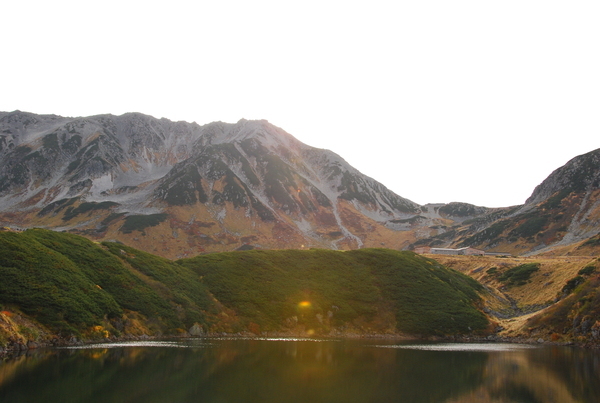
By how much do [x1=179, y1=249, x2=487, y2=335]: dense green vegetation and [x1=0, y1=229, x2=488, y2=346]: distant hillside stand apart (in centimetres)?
21

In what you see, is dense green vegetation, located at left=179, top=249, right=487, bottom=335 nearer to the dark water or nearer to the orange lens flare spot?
the orange lens flare spot

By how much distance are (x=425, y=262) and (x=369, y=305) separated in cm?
2893

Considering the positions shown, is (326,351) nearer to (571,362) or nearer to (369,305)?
(571,362)

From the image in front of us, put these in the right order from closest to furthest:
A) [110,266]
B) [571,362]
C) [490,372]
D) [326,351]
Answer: [490,372]
[571,362]
[326,351]
[110,266]

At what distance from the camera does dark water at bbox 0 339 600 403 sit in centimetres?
2678

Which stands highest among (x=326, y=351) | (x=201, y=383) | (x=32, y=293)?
(x=32, y=293)

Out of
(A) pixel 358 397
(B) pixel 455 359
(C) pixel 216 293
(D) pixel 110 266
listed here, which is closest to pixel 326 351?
(B) pixel 455 359

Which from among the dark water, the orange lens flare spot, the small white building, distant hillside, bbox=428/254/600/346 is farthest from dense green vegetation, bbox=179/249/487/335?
the small white building

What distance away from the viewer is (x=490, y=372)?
131ft

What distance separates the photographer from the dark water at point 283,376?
26.8 meters

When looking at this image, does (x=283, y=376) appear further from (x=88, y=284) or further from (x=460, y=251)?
(x=460, y=251)

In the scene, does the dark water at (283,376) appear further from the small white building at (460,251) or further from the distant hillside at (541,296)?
the small white building at (460,251)

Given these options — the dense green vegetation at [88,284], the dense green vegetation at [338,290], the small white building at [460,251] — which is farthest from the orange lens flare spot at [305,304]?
the small white building at [460,251]

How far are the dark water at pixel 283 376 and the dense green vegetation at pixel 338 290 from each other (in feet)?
89.7
